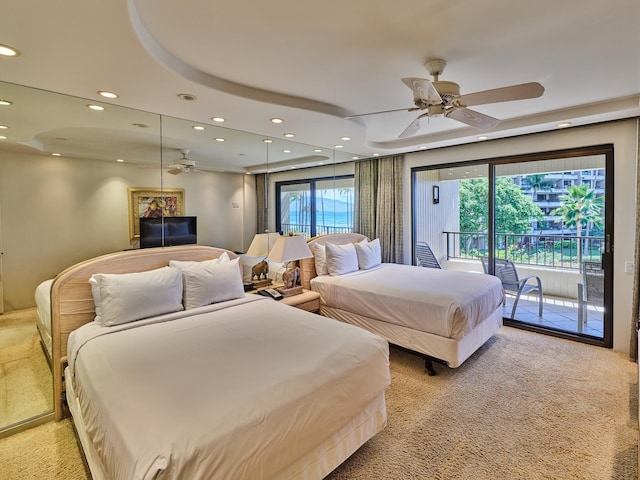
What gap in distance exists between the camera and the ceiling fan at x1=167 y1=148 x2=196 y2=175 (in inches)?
122

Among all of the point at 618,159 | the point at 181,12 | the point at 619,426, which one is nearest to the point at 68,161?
the point at 181,12

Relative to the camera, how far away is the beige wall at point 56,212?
2434mm

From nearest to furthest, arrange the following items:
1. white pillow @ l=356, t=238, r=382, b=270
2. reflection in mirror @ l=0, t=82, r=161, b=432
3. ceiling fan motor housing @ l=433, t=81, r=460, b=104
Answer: ceiling fan motor housing @ l=433, t=81, r=460, b=104 < reflection in mirror @ l=0, t=82, r=161, b=432 < white pillow @ l=356, t=238, r=382, b=270

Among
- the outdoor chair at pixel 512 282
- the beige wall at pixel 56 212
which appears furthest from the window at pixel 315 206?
the outdoor chair at pixel 512 282

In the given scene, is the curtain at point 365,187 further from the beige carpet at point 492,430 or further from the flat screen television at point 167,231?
the flat screen television at point 167,231

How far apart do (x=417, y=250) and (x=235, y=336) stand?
13.2 feet

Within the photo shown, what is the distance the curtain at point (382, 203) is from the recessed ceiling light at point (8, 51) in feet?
14.3

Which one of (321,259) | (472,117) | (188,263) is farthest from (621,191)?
(188,263)

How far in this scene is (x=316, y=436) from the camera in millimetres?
1640

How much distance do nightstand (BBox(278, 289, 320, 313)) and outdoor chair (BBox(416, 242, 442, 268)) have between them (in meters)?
2.32

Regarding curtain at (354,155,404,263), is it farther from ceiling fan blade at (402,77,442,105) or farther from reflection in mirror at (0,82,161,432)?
reflection in mirror at (0,82,161,432)

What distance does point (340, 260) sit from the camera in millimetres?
4336

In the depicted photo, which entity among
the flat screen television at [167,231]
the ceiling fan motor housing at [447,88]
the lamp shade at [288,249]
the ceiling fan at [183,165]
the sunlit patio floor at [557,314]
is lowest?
the sunlit patio floor at [557,314]

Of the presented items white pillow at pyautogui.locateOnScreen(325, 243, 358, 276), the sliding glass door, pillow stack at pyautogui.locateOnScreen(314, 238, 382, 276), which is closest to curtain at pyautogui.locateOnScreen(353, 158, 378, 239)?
the sliding glass door
